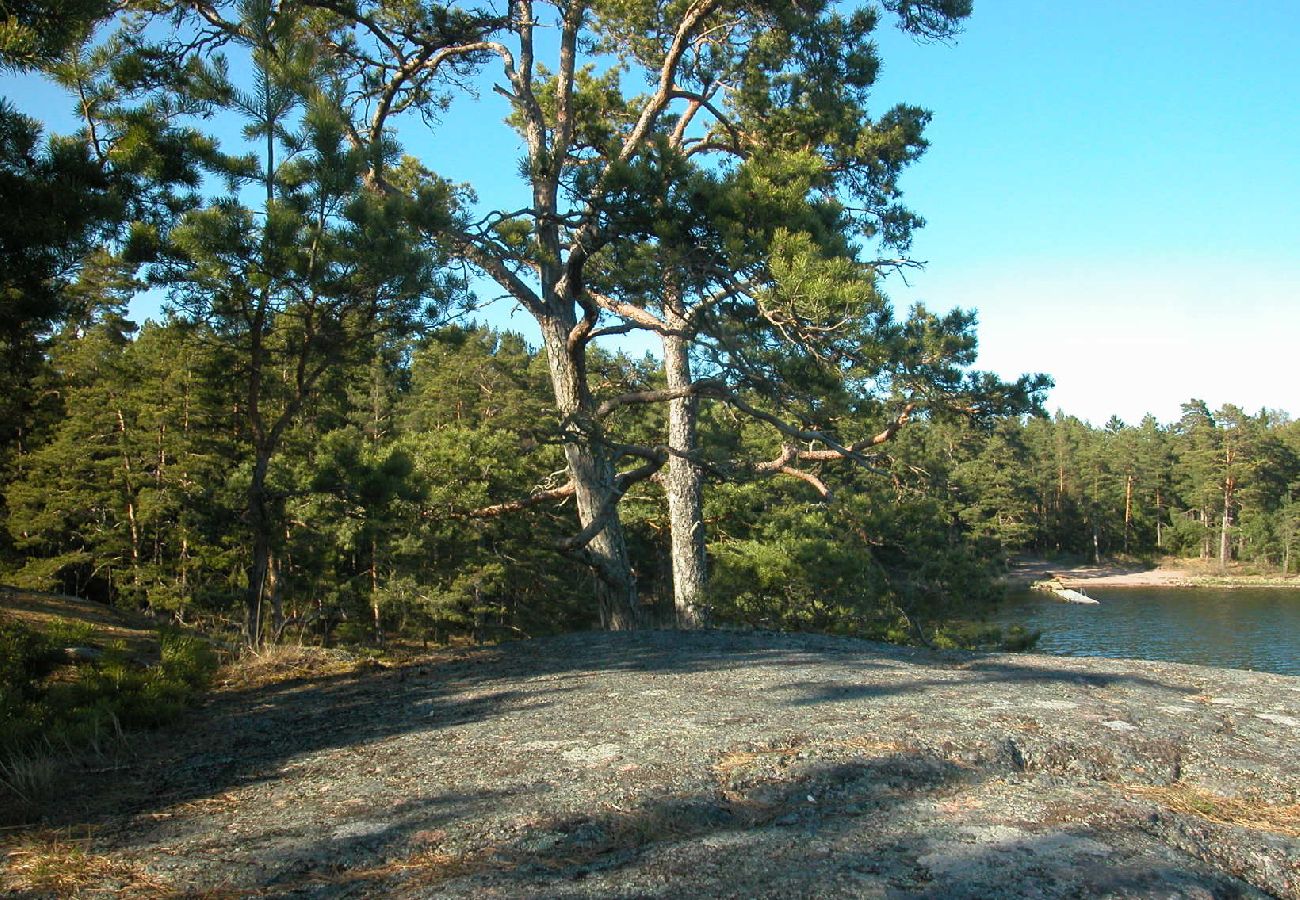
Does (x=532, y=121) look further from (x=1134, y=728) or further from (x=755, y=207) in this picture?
(x=1134, y=728)

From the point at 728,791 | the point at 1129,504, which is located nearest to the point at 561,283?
the point at 728,791

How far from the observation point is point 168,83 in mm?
6344

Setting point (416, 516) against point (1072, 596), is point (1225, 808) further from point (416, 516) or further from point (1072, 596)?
point (1072, 596)

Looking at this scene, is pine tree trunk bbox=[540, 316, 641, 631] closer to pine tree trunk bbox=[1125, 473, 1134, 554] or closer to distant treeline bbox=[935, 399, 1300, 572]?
distant treeline bbox=[935, 399, 1300, 572]

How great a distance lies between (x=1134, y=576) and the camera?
5406cm

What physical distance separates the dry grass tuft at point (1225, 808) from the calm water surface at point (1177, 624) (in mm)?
19333

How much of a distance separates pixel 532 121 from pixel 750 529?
11086 millimetres

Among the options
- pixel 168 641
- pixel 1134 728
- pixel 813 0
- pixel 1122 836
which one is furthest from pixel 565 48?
pixel 1122 836

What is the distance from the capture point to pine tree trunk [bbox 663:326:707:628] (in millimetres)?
12227

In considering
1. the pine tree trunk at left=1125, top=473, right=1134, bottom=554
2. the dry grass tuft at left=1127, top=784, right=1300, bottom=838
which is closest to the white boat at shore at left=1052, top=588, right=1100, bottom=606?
the pine tree trunk at left=1125, top=473, right=1134, bottom=554

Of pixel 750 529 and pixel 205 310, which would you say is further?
pixel 750 529

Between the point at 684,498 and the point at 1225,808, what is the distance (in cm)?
964

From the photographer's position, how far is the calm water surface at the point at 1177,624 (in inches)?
1025

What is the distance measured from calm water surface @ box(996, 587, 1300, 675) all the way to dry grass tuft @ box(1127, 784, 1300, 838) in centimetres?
1933
